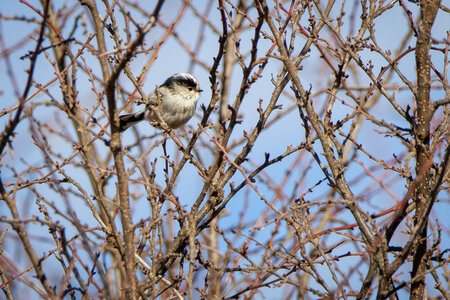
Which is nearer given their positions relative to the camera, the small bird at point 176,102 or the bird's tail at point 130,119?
the bird's tail at point 130,119

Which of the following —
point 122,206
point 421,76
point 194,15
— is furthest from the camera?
point 194,15

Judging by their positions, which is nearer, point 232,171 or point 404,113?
point 404,113

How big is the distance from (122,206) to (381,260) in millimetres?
1308

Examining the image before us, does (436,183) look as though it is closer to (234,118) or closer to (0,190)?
(234,118)

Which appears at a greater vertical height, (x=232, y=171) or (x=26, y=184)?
(x=232, y=171)

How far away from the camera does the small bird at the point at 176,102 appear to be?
5.85m

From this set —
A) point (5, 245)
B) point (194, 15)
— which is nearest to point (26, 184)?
point (5, 245)

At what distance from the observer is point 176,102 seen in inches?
232

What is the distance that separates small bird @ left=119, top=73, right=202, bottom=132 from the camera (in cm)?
585

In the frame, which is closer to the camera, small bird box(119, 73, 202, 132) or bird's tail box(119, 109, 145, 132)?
bird's tail box(119, 109, 145, 132)

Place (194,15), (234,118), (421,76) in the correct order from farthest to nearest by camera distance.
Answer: (194,15)
(234,118)
(421,76)

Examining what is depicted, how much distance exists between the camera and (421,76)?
3.05 meters

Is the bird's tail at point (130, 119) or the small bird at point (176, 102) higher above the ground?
the small bird at point (176, 102)

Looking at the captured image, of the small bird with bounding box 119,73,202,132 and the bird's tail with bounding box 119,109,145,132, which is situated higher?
the small bird with bounding box 119,73,202,132
